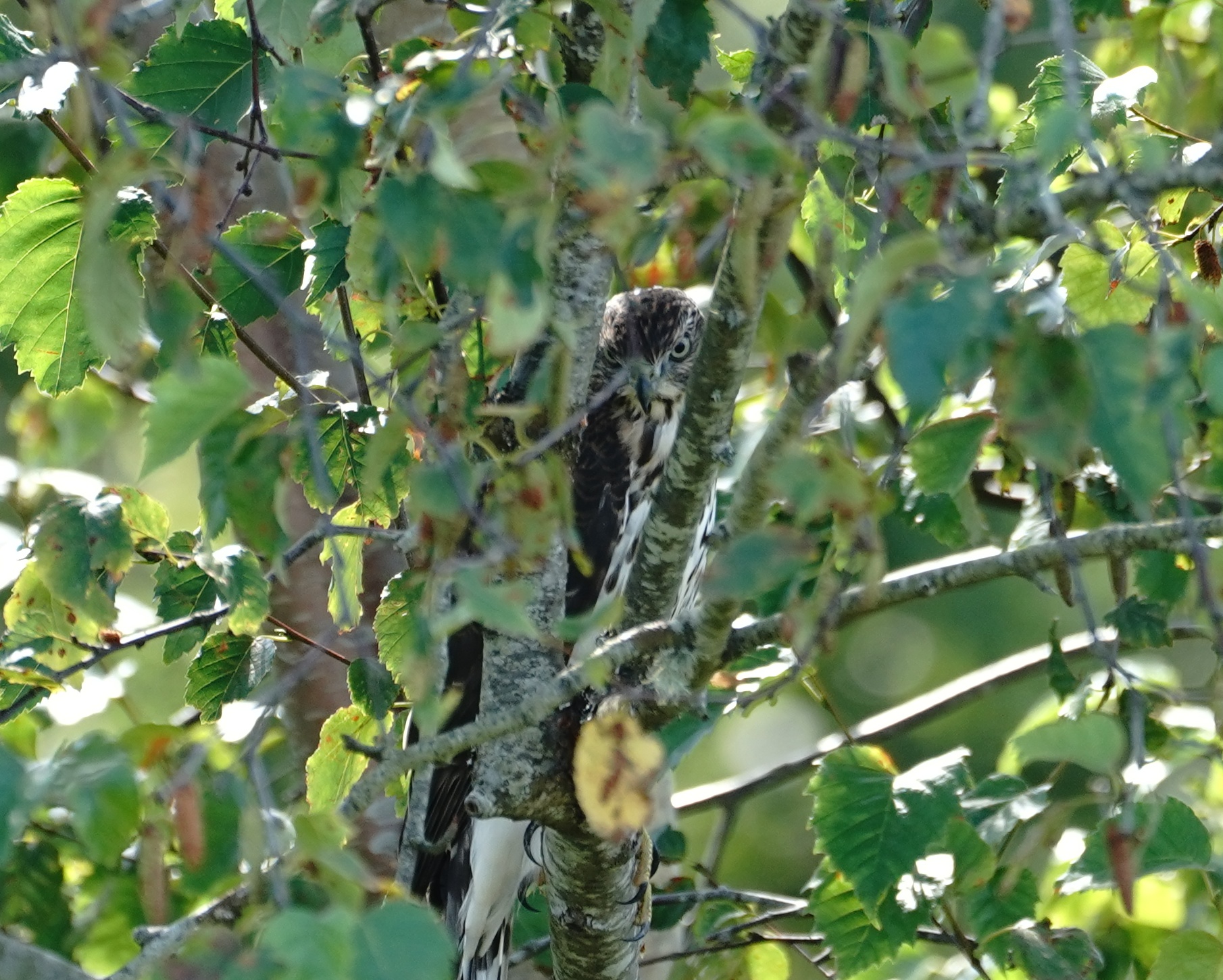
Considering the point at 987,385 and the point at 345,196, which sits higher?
the point at 345,196

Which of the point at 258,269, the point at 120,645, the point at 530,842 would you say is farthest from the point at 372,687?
the point at 530,842

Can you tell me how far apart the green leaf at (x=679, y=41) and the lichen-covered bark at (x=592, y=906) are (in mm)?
1128

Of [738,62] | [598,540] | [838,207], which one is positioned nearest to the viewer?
[838,207]

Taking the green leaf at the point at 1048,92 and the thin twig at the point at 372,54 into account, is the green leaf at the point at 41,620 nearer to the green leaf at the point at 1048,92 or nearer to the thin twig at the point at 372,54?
the thin twig at the point at 372,54

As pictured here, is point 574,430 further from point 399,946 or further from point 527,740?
point 399,946

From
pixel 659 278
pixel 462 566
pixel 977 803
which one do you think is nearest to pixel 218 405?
pixel 462 566

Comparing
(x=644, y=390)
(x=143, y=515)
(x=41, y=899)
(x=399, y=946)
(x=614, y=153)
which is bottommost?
(x=41, y=899)

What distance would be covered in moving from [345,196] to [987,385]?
1.54 meters

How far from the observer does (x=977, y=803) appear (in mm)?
2170

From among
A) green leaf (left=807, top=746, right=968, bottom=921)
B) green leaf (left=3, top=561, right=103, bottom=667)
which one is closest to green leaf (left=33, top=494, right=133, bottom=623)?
green leaf (left=3, top=561, right=103, bottom=667)

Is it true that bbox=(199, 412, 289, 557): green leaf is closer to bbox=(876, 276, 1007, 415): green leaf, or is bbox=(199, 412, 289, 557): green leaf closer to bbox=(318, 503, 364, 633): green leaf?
bbox=(318, 503, 364, 633): green leaf

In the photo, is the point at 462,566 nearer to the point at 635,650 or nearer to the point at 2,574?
the point at 635,650

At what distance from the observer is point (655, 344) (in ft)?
10.2

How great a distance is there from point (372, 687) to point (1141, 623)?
1.17 meters
